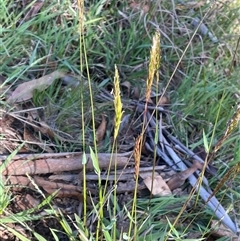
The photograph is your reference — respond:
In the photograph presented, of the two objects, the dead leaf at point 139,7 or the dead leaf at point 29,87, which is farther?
the dead leaf at point 139,7

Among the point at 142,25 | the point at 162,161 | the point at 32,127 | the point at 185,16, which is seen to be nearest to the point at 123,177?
the point at 162,161

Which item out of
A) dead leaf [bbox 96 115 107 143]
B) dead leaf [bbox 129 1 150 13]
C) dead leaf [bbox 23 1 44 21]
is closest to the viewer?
dead leaf [bbox 96 115 107 143]

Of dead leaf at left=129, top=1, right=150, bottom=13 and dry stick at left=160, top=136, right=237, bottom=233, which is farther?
dead leaf at left=129, top=1, right=150, bottom=13

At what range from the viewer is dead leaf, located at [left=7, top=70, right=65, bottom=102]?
203cm

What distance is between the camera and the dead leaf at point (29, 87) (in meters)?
2.03

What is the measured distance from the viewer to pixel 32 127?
1.97 m

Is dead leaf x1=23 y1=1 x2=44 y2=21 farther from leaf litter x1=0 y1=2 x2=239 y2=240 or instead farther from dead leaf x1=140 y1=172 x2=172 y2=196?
dead leaf x1=140 y1=172 x2=172 y2=196

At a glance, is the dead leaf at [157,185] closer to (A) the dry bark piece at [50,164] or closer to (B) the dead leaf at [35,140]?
(A) the dry bark piece at [50,164]

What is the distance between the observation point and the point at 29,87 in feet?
6.78

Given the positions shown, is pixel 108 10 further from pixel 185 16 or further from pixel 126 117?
pixel 126 117

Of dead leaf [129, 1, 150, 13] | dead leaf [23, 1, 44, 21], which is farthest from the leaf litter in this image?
dead leaf [129, 1, 150, 13]

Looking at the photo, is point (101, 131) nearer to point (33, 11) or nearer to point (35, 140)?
point (35, 140)

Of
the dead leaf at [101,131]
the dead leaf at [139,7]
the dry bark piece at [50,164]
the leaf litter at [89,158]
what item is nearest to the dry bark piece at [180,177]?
the leaf litter at [89,158]

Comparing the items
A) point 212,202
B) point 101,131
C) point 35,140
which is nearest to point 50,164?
point 35,140
